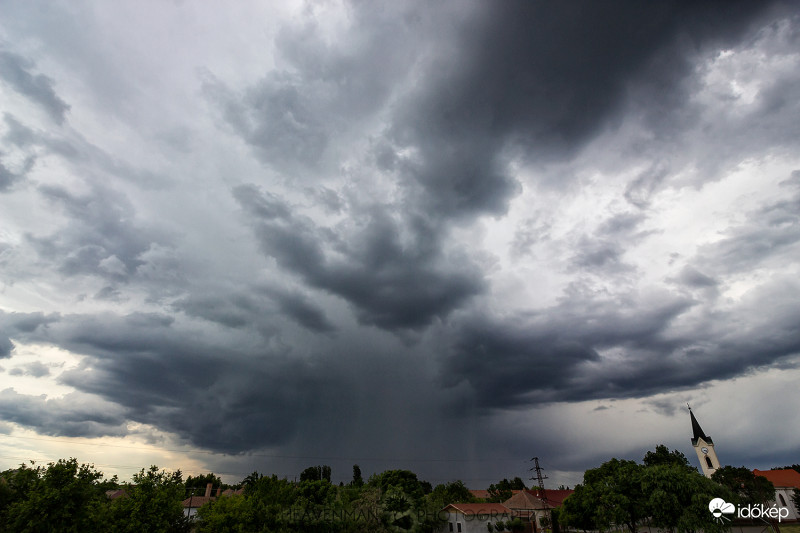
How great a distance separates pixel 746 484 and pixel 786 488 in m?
28.5

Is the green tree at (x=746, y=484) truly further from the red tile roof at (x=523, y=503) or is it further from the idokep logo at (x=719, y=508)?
the idokep logo at (x=719, y=508)

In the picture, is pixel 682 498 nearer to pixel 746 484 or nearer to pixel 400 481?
pixel 400 481

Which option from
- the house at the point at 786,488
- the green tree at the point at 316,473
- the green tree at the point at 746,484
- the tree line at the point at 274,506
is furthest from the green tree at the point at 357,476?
the house at the point at 786,488

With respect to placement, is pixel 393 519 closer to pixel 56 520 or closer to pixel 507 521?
pixel 56 520

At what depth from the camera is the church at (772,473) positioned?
121938mm

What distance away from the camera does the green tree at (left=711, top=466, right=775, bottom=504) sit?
106m

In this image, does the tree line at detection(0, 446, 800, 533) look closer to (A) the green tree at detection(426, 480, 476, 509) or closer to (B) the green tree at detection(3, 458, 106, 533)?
(B) the green tree at detection(3, 458, 106, 533)

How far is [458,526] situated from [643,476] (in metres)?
47.5

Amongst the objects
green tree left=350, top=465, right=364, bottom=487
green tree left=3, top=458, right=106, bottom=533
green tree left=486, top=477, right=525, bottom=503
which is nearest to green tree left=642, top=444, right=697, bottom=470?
green tree left=486, top=477, right=525, bottom=503

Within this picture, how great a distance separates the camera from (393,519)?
5316cm

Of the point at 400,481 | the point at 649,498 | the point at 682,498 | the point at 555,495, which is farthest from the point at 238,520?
the point at 555,495

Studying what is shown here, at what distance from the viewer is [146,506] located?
148 ft

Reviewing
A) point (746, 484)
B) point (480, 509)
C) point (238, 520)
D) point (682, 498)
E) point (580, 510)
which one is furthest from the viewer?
point (746, 484)

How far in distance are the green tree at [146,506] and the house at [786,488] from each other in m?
155
